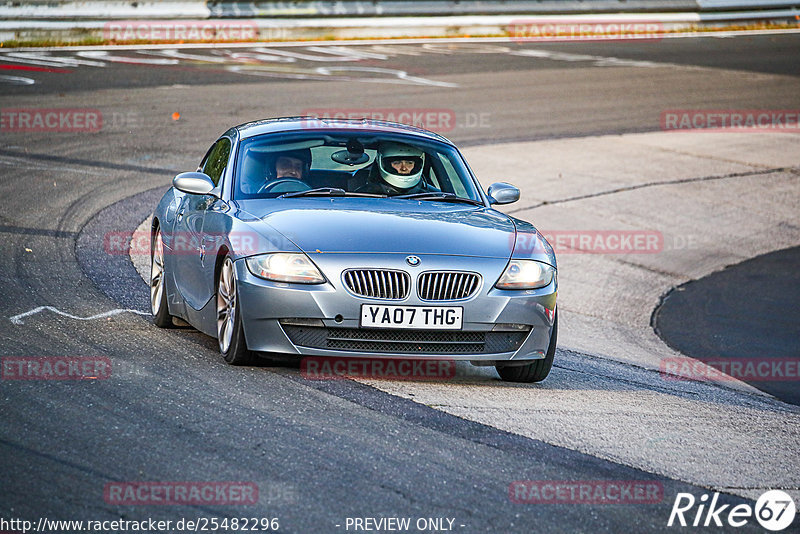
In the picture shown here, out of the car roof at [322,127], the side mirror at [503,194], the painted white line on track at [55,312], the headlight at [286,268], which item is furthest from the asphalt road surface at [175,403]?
the side mirror at [503,194]

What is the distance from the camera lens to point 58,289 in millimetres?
9273

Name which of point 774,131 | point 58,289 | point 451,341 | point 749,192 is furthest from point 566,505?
point 774,131

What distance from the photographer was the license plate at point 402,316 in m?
6.62

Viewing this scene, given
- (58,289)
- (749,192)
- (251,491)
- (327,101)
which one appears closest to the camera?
(251,491)

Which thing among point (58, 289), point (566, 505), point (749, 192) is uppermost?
point (566, 505)

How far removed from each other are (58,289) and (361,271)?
353cm

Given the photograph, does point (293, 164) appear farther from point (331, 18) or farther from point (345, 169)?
point (331, 18)

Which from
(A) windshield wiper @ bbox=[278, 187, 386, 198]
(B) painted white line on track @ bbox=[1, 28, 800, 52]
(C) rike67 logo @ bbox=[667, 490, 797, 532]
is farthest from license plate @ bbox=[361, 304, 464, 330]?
(B) painted white line on track @ bbox=[1, 28, 800, 52]

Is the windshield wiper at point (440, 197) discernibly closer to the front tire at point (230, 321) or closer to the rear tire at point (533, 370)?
the rear tire at point (533, 370)

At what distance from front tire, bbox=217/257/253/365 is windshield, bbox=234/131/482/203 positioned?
2.67ft

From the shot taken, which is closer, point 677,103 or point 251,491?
point 251,491

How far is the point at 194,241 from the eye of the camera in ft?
25.8

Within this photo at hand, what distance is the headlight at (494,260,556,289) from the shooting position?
6934 millimetres

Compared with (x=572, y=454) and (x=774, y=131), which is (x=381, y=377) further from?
(x=774, y=131)
